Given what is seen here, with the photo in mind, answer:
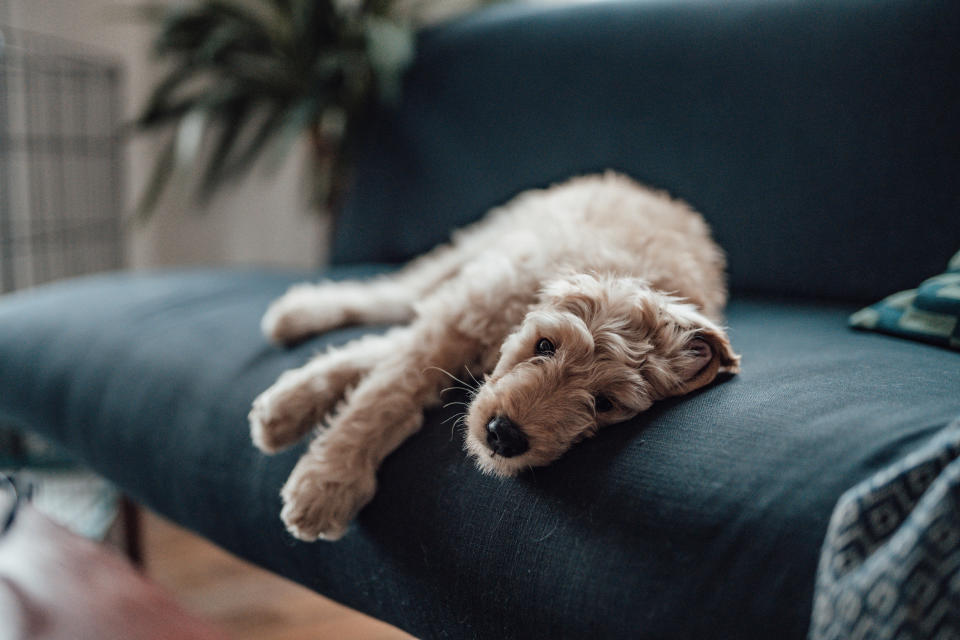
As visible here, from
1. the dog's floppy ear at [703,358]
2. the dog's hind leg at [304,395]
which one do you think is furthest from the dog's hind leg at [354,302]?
the dog's floppy ear at [703,358]

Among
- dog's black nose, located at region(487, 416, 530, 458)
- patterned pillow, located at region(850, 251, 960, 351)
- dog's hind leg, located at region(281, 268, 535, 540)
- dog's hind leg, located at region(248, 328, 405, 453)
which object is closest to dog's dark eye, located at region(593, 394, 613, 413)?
dog's black nose, located at region(487, 416, 530, 458)

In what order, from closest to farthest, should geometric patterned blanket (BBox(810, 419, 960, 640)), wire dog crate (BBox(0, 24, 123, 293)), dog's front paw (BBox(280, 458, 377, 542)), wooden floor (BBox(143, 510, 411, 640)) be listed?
geometric patterned blanket (BBox(810, 419, 960, 640)), dog's front paw (BBox(280, 458, 377, 542)), wooden floor (BBox(143, 510, 411, 640)), wire dog crate (BBox(0, 24, 123, 293))

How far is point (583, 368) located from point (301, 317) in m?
0.70

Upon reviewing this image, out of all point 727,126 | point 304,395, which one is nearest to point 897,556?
point 304,395

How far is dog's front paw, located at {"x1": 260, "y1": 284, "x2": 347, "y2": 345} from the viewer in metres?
1.48

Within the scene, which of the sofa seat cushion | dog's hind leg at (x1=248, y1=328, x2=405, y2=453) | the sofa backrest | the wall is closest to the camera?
the sofa seat cushion

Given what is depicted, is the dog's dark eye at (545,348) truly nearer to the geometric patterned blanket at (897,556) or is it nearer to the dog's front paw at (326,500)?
the dog's front paw at (326,500)

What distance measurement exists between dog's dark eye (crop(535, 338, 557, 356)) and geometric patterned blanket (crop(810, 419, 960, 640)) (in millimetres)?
415

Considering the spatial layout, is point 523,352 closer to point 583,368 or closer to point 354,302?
point 583,368

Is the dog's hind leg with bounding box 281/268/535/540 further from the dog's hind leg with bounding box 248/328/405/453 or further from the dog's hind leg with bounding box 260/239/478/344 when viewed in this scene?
the dog's hind leg with bounding box 260/239/478/344

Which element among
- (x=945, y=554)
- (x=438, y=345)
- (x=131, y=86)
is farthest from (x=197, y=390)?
(x=131, y=86)

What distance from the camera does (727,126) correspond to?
1852 millimetres

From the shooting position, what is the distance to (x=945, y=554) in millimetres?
676

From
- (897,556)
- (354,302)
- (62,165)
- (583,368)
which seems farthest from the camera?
(62,165)
